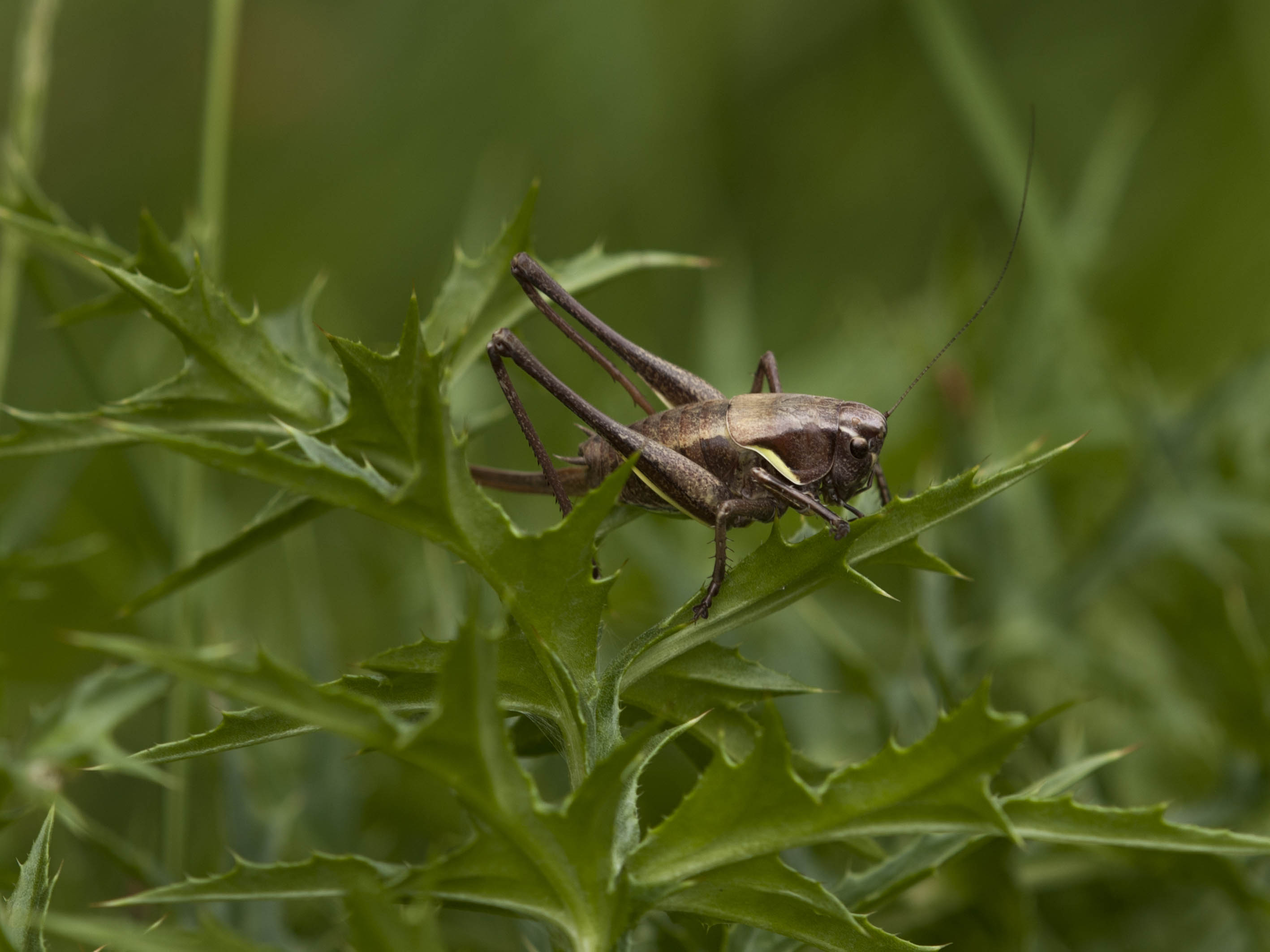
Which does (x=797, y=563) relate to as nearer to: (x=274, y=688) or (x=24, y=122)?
(x=274, y=688)

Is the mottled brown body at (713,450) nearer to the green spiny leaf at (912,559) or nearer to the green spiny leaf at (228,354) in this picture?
the green spiny leaf at (228,354)

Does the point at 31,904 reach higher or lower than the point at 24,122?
lower

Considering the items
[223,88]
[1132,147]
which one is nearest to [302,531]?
[223,88]

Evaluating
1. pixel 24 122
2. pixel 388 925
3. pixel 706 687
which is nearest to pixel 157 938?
pixel 388 925

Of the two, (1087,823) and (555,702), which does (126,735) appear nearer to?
(555,702)

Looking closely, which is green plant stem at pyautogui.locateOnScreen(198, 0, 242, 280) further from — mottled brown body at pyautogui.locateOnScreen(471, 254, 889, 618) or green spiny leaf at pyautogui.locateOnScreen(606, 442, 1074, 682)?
green spiny leaf at pyautogui.locateOnScreen(606, 442, 1074, 682)

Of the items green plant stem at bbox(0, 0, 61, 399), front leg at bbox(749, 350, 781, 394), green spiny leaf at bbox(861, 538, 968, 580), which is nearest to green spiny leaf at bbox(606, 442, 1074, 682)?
green spiny leaf at bbox(861, 538, 968, 580)
